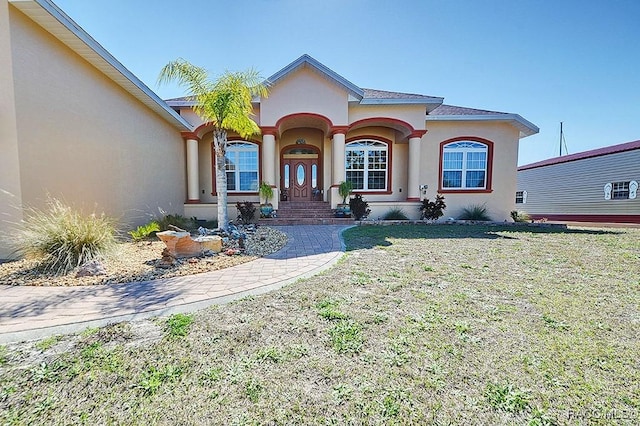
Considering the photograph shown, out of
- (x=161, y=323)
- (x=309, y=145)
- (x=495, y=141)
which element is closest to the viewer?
(x=161, y=323)

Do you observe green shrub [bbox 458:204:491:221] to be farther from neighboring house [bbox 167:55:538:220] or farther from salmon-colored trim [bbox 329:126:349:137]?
salmon-colored trim [bbox 329:126:349:137]

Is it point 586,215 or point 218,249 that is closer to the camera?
point 218,249

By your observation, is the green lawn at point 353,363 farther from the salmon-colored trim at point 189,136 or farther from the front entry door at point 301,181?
the front entry door at point 301,181

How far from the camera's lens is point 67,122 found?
6219 mm

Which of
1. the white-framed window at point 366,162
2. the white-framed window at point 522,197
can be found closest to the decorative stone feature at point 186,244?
the white-framed window at point 366,162

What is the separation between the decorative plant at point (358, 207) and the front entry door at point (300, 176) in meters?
3.17

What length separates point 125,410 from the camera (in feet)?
5.36

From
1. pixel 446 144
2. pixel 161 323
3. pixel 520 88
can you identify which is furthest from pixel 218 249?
Answer: pixel 520 88

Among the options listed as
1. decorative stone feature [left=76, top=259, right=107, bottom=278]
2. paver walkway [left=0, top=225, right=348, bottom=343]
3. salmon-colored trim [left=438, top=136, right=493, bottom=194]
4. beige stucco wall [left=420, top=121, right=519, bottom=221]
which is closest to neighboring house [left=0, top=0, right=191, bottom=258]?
decorative stone feature [left=76, top=259, right=107, bottom=278]

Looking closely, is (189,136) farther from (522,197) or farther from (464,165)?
(522,197)

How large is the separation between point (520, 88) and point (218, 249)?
17.4 m

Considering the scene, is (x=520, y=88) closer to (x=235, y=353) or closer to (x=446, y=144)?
(x=446, y=144)

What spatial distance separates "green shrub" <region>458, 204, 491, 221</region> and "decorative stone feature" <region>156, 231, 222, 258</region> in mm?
12037

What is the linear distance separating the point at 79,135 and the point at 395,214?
11.1 meters
